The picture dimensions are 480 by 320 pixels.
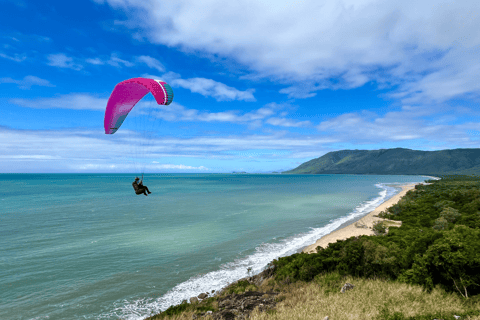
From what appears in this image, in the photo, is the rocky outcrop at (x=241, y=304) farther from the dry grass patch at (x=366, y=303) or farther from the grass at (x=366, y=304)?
the dry grass patch at (x=366, y=303)

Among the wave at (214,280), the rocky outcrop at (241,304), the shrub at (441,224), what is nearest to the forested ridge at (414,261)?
the rocky outcrop at (241,304)

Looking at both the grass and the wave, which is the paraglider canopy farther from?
the wave

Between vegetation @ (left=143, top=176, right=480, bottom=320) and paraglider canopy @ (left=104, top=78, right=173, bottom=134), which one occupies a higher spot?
paraglider canopy @ (left=104, top=78, right=173, bottom=134)

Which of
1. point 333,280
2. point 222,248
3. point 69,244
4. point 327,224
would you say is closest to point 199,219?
point 222,248

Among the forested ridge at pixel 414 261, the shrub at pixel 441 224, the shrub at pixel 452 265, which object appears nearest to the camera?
the shrub at pixel 452 265

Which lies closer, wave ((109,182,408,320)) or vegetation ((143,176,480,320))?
vegetation ((143,176,480,320))

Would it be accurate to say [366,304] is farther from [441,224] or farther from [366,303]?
[441,224]

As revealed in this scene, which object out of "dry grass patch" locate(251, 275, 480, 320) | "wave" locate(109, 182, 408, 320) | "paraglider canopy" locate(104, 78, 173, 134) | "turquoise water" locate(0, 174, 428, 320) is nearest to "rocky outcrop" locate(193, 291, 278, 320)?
"dry grass patch" locate(251, 275, 480, 320)
